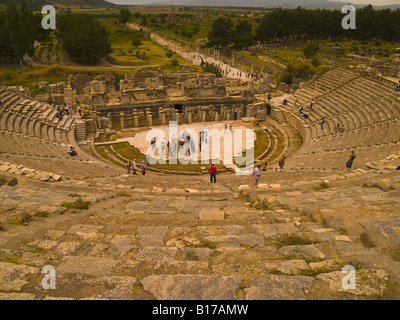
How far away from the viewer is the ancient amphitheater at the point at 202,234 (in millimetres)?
4953

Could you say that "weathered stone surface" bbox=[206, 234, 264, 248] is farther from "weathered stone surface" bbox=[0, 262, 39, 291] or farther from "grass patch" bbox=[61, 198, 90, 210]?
"grass patch" bbox=[61, 198, 90, 210]

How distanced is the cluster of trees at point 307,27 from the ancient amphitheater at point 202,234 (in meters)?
56.5

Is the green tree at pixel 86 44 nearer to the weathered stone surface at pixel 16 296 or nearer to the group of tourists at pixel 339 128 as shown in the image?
the group of tourists at pixel 339 128

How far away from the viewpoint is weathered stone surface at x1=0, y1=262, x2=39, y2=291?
4.98 meters

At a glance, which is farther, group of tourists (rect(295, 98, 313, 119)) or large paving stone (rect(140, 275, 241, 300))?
group of tourists (rect(295, 98, 313, 119))

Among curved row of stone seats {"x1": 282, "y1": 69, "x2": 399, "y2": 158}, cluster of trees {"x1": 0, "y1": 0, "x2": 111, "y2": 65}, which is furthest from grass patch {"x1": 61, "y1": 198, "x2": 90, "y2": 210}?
cluster of trees {"x1": 0, "y1": 0, "x2": 111, "y2": 65}

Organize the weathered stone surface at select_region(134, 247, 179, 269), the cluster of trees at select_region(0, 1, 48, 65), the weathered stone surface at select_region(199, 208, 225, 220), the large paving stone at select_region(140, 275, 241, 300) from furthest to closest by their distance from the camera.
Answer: the cluster of trees at select_region(0, 1, 48, 65), the weathered stone surface at select_region(199, 208, 225, 220), the weathered stone surface at select_region(134, 247, 179, 269), the large paving stone at select_region(140, 275, 241, 300)

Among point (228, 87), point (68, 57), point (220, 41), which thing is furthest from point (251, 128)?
point (220, 41)

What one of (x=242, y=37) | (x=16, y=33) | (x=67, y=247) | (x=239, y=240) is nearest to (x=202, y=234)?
(x=239, y=240)

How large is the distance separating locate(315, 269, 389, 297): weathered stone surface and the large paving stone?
4.72ft

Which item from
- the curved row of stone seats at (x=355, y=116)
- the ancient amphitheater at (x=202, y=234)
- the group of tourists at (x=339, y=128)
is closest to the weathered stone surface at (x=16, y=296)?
the ancient amphitheater at (x=202, y=234)

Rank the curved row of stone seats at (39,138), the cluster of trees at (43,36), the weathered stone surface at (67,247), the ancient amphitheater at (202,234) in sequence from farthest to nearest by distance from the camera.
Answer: the cluster of trees at (43,36)
the curved row of stone seats at (39,138)
the weathered stone surface at (67,247)
the ancient amphitheater at (202,234)

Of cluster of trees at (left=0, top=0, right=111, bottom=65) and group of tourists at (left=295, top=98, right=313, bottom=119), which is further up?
cluster of trees at (left=0, top=0, right=111, bottom=65)
